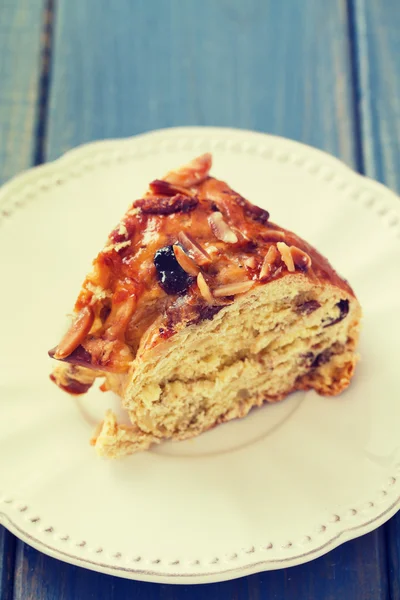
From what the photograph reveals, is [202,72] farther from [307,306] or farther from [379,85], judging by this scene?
[307,306]

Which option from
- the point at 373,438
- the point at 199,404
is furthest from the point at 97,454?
the point at 373,438

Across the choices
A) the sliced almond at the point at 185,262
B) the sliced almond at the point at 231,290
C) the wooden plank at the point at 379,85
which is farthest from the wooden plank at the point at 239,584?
the wooden plank at the point at 379,85

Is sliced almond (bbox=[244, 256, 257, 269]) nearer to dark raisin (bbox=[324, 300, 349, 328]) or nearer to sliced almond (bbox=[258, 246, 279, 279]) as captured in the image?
sliced almond (bbox=[258, 246, 279, 279])

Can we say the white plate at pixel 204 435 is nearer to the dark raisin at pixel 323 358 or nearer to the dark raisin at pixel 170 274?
the dark raisin at pixel 323 358

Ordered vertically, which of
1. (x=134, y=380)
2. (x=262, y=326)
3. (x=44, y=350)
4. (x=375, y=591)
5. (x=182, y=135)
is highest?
(x=182, y=135)

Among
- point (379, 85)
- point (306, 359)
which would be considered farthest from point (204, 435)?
point (379, 85)

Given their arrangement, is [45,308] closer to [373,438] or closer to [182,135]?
[182,135]
